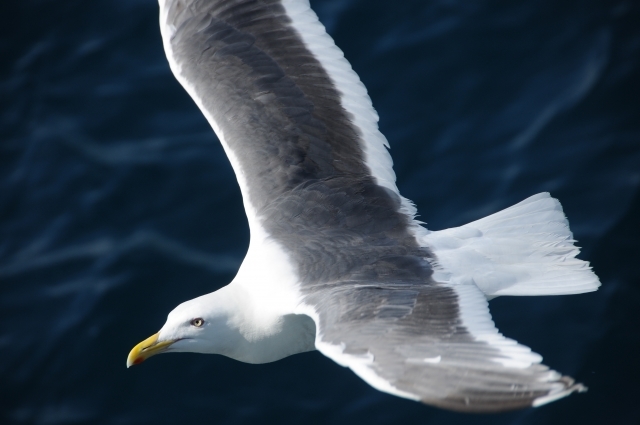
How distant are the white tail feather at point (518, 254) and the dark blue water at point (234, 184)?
0.65 meters

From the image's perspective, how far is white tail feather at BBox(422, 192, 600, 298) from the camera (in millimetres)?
4812

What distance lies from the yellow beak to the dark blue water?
586 mm

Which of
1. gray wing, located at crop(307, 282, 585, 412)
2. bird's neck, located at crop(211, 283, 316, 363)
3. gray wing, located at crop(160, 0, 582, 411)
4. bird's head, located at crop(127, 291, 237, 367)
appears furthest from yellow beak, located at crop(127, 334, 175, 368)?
gray wing, located at crop(307, 282, 585, 412)

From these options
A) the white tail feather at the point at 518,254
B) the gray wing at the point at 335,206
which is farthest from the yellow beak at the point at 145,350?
the white tail feather at the point at 518,254

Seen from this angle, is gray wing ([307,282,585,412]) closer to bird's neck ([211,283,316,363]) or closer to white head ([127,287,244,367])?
bird's neck ([211,283,316,363])

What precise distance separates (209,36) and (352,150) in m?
1.51

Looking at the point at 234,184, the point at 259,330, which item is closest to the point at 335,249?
the point at 259,330

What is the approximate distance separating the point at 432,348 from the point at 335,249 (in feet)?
4.33

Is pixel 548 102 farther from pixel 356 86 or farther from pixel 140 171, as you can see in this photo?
pixel 140 171

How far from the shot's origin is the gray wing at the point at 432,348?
3.41 meters

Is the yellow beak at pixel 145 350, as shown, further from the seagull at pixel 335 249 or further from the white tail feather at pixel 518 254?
the white tail feather at pixel 518 254

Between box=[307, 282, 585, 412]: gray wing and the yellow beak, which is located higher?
box=[307, 282, 585, 412]: gray wing

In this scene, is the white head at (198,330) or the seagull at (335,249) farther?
the white head at (198,330)

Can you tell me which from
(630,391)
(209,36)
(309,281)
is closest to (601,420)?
(630,391)
